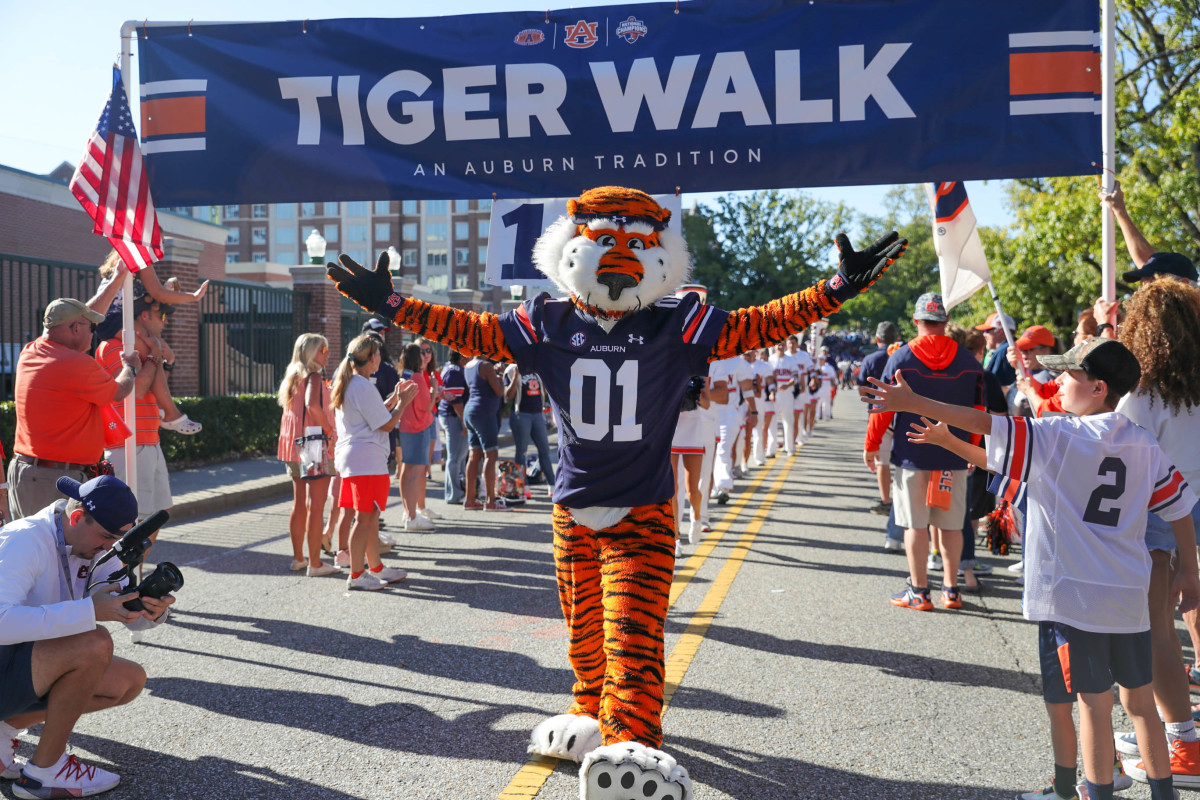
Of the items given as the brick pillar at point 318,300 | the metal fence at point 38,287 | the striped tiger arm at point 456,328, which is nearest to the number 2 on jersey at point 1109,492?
the striped tiger arm at point 456,328

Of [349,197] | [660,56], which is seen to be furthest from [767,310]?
[349,197]

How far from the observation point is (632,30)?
19.1 ft

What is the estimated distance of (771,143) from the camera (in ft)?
18.8

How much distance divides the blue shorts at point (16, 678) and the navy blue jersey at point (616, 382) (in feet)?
6.63

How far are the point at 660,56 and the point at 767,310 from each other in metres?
2.65

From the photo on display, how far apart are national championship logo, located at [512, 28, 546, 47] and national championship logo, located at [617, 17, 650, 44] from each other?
0.49m

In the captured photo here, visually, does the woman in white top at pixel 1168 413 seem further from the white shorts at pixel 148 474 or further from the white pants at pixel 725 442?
the white pants at pixel 725 442

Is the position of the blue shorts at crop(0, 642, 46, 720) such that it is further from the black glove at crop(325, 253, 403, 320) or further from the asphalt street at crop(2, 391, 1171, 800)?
the black glove at crop(325, 253, 403, 320)

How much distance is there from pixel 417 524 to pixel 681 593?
3690 millimetres

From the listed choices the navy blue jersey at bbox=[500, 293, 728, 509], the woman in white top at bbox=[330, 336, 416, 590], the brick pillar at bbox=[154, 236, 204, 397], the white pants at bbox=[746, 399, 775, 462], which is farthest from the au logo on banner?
the brick pillar at bbox=[154, 236, 204, 397]

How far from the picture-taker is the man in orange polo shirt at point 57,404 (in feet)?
16.3

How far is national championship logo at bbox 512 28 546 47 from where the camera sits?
5.89 m

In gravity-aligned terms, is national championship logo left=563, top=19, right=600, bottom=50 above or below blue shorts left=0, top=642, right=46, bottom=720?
above

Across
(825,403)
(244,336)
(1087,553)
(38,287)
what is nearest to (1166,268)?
(1087,553)
